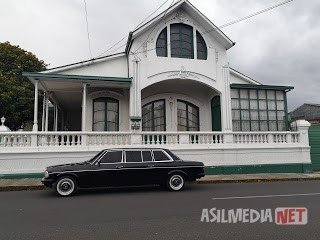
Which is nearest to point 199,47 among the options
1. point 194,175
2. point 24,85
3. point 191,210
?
point 194,175

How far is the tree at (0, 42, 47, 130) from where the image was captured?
26562mm

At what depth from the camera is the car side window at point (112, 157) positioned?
10.2m

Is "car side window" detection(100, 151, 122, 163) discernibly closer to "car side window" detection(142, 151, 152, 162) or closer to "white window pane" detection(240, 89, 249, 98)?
"car side window" detection(142, 151, 152, 162)

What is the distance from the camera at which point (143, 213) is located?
23.1 feet

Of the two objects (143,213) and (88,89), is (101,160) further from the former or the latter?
(88,89)

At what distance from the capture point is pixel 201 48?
698 inches

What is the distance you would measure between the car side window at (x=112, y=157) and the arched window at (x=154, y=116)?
761cm

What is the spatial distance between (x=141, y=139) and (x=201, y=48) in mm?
6703

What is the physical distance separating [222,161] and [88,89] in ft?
26.5

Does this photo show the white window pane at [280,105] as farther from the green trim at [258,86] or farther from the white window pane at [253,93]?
the white window pane at [253,93]

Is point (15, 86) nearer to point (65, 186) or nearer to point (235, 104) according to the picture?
point (235, 104)

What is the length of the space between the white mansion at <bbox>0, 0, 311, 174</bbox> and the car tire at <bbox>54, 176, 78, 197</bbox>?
390 cm

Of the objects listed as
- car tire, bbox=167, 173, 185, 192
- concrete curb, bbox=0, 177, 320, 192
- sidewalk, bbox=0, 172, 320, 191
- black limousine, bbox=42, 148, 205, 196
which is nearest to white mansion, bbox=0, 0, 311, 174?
sidewalk, bbox=0, 172, 320, 191

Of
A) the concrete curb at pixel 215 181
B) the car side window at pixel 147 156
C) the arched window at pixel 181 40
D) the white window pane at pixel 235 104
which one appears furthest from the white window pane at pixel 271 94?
the car side window at pixel 147 156
